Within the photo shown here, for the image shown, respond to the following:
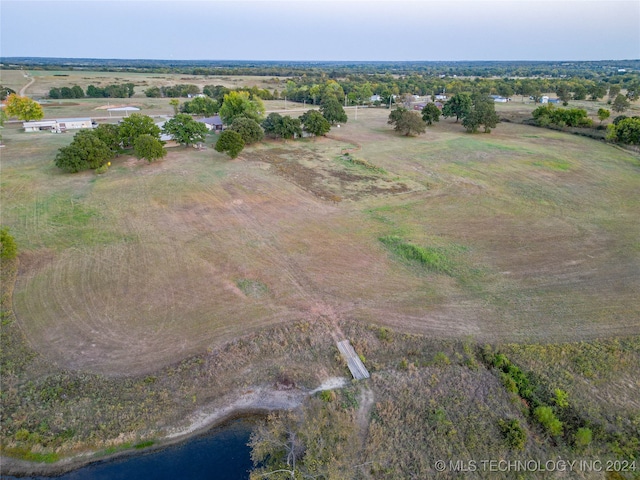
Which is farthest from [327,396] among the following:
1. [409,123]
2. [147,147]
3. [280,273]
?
[409,123]

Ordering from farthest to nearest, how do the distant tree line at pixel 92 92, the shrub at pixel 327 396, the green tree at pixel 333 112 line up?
the distant tree line at pixel 92 92
the green tree at pixel 333 112
the shrub at pixel 327 396

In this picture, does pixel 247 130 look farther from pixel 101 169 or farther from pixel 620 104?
pixel 620 104

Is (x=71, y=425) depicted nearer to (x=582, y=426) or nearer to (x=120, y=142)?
(x=582, y=426)

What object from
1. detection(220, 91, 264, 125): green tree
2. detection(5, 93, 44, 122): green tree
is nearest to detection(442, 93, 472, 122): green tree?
detection(220, 91, 264, 125): green tree

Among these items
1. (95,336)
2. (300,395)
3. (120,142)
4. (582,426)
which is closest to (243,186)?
(120,142)

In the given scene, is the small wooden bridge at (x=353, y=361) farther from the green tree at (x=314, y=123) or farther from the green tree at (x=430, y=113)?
the green tree at (x=430, y=113)

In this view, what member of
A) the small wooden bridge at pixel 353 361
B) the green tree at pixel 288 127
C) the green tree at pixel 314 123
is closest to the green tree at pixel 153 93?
the green tree at pixel 288 127
